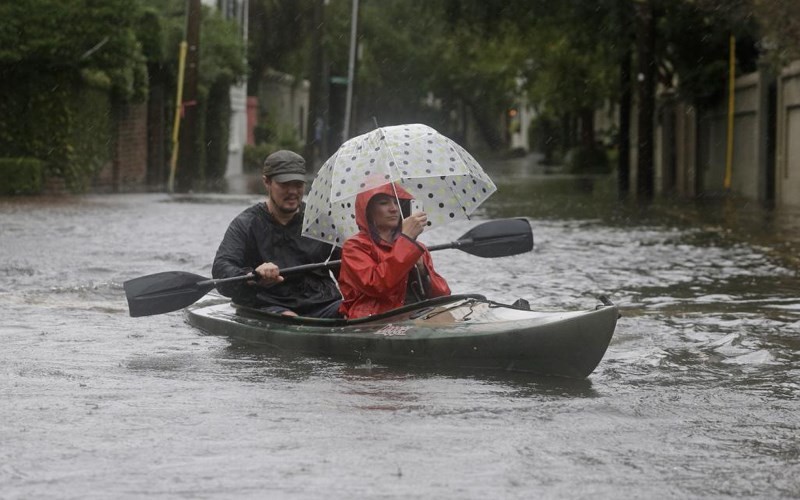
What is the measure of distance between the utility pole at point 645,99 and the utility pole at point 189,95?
9.29 meters

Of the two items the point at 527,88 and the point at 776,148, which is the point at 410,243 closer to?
the point at 776,148

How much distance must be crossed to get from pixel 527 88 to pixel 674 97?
19613 millimetres

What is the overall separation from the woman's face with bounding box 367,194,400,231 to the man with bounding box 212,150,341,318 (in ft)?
3.20

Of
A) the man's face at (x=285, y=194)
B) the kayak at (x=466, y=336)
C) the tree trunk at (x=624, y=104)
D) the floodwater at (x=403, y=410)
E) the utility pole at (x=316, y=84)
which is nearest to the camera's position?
the floodwater at (x=403, y=410)

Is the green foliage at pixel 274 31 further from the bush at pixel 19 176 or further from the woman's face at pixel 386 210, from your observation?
the woman's face at pixel 386 210

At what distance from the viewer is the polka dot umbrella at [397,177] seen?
8750 mm

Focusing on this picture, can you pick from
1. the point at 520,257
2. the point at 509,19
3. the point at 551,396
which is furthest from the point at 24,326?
the point at 509,19

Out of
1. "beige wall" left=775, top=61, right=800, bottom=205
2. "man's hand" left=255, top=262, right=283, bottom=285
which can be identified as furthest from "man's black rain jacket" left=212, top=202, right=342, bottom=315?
"beige wall" left=775, top=61, right=800, bottom=205

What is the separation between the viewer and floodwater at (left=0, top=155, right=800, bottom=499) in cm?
568

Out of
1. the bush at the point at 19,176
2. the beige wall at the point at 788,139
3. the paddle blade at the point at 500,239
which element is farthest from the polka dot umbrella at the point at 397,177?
the bush at the point at 19,176

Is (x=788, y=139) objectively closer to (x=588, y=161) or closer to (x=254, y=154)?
(x=254, y=154)

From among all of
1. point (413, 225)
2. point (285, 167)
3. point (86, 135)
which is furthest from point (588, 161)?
point (413, 225)

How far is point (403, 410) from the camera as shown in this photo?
7238mm

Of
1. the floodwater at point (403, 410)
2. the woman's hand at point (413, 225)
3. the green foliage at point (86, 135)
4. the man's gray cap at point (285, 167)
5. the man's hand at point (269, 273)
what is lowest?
the floodwater at point (403, 410)
